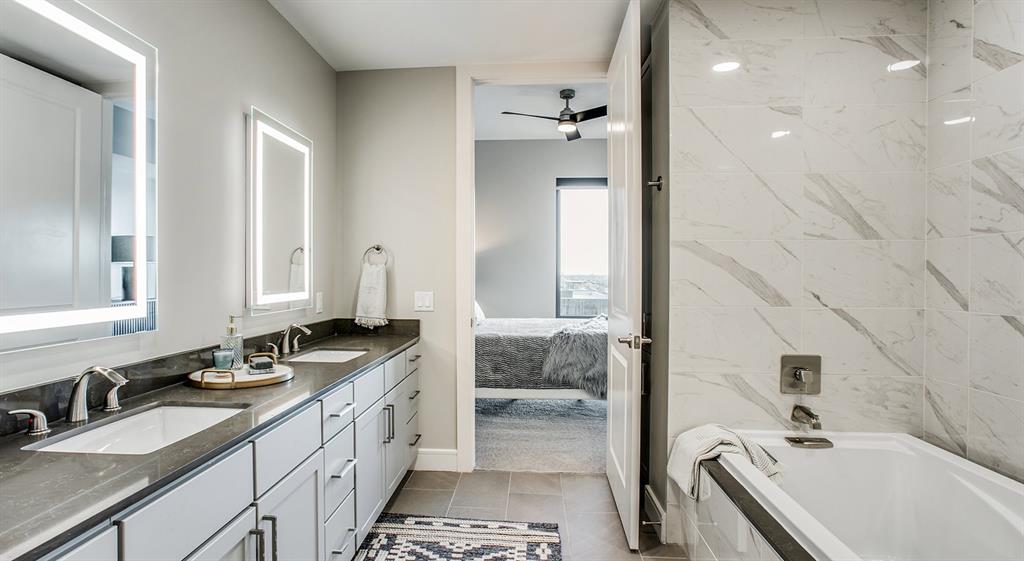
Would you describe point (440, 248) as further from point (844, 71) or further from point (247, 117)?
point (844, 71)

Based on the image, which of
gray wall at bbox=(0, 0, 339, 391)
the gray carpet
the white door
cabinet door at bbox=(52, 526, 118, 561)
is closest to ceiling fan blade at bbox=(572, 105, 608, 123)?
the white door

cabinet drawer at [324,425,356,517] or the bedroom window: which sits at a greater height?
the bedroom window

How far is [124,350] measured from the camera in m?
1.42

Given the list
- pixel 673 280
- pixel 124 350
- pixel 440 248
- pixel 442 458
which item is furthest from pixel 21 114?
pixel 442 458

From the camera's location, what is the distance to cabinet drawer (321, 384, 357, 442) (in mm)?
1629

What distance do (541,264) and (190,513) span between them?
4.97 m

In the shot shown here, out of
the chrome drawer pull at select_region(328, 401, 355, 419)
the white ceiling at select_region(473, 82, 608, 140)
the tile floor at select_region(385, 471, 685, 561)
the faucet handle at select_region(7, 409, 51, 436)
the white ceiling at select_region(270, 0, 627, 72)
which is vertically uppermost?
the white ceiling at select_region(473, 82, 608, 140)

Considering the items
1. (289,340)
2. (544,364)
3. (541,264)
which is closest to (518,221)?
(541,264)

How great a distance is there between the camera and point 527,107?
14.6 ft

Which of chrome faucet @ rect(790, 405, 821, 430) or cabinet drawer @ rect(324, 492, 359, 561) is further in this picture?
chrome faucet @ rect(790, 405, 821, 430)

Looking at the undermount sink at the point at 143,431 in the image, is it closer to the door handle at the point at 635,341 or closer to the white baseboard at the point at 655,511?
the door handle at the point at 635,341

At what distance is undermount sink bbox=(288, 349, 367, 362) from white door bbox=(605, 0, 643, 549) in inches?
47.7

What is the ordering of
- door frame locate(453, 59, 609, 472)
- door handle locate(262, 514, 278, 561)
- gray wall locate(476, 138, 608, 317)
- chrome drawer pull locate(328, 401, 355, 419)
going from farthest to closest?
1. gray wall locate(476, 138, 608, 317)
2. door frame locate(453, 59, 609, 472)
3. chrome drawer pull locate(328, 401, 355, 419)
4. door handle locate(262, 514, 278, 561)

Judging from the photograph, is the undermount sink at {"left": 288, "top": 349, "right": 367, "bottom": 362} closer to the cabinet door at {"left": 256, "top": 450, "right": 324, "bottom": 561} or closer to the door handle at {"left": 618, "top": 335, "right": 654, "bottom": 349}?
the cabinet door at {"left": 256, "top": 450, "right": 324, "bottom": 561}
